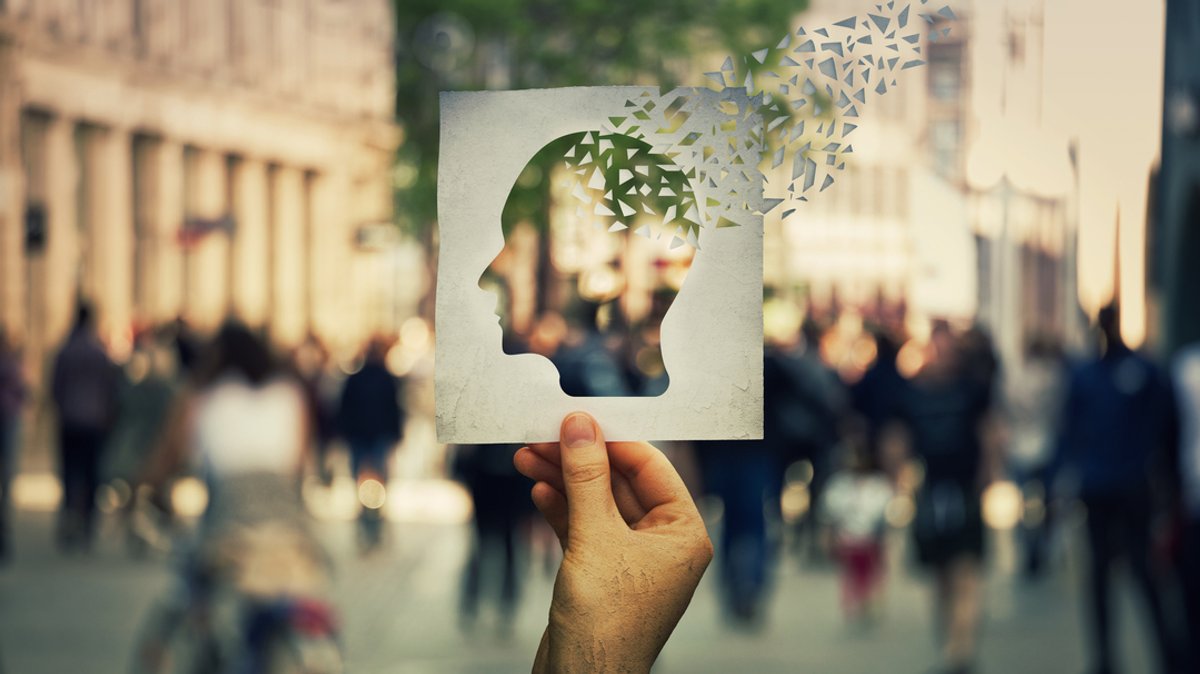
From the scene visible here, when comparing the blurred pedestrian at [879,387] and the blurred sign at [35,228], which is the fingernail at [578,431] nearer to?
the blurred pedestrian at [879,387]

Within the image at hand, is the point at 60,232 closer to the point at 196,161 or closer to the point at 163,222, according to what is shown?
the point at 163,222

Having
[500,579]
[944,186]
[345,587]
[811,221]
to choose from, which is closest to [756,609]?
[500,579]

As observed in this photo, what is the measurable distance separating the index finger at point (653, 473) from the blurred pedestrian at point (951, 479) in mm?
8502

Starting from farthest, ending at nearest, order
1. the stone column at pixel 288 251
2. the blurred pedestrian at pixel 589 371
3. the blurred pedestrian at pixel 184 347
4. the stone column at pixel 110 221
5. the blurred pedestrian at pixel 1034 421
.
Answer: the stone column at pixel 288 251
the stone column at pixel 110 221
the blurred pedestrian at pixel 184 347
the blurred pedestrian at pixel 1034 421
the blurred pedestrian at pixel 589 371

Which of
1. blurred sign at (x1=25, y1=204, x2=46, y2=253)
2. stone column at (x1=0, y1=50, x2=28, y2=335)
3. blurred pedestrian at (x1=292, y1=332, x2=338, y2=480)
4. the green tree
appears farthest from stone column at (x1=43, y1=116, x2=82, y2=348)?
blurred sign at (x1=25, y1=204, x2=46, y2=253)

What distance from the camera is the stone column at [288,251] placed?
44.2m

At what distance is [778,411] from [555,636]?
12303 millimetres

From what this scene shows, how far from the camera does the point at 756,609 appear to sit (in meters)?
12.5

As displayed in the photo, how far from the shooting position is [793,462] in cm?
1584

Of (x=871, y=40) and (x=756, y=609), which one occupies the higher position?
(x=871, y=40)

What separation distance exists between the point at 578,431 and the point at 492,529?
35.5ft

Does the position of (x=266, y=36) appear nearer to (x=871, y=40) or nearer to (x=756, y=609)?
(x=756, y=609)

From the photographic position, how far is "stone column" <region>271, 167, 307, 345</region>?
145 ft

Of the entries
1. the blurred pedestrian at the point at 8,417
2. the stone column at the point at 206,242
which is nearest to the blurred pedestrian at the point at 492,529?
the blurred pedestrian at the point at 8,417
